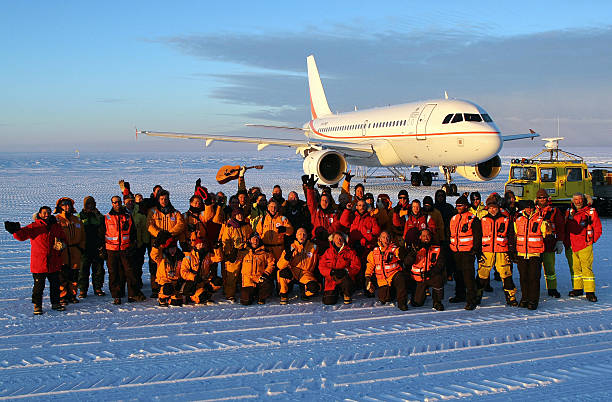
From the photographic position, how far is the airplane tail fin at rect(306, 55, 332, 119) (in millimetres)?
32750

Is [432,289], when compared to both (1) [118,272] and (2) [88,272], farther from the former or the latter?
(2) [88,272]

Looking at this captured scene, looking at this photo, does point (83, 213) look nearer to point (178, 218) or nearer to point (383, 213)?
point (178, 218)

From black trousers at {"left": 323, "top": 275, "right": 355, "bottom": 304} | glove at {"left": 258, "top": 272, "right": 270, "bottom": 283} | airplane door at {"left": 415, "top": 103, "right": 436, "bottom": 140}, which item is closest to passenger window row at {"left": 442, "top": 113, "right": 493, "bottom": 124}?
airplane door at {"left": 415, "top": 103, "right": 436, "bottom": 140}

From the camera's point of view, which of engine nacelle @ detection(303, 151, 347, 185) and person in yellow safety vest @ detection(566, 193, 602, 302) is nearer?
person in yellow safety vest @ detection(566, 193, 602, 302)

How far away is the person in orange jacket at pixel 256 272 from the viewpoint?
6.99m

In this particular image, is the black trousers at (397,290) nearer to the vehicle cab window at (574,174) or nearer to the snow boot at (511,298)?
the snow boot at (511,298)

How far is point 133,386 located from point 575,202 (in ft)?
19.6

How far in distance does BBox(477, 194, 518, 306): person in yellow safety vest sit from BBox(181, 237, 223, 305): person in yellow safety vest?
348 cm

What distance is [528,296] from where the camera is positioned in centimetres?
675

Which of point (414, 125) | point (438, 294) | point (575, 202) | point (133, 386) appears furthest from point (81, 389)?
point (414, 125)

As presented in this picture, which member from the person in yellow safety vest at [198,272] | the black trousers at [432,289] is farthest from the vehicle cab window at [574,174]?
the person in yellow safety vest at [198,272]

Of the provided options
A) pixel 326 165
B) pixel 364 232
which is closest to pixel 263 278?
pixel 364 232

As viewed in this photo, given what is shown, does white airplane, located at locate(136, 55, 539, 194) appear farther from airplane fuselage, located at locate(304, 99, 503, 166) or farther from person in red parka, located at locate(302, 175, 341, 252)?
person in red parka, located at locate(302, 175, 341, 252)

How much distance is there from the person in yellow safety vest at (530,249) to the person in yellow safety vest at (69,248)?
18.8 feet
